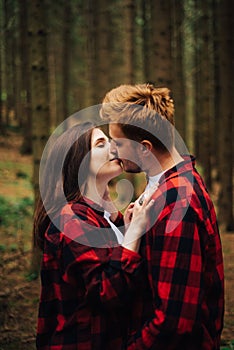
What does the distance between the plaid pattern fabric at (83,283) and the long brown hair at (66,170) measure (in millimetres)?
116

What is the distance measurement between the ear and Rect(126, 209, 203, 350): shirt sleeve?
38cm

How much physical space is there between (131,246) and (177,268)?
0.25m

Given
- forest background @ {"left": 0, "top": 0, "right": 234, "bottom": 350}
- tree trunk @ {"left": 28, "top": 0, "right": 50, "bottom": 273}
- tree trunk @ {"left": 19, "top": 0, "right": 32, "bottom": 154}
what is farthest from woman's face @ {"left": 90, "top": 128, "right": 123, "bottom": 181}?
tree trunk @ {"left": 19, "top": 0, "right": 32, "bottom": 154}

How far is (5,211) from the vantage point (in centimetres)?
1119

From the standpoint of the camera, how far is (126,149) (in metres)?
2.63

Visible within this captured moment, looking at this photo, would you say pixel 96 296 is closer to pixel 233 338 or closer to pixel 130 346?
pixel 130 346

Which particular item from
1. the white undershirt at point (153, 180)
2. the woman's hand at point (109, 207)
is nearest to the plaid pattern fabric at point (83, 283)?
the woman's hand at point (109, 207)

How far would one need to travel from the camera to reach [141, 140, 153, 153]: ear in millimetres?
2553

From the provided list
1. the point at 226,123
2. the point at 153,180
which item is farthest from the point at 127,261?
the point at 226,123

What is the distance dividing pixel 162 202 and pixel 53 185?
0.75m

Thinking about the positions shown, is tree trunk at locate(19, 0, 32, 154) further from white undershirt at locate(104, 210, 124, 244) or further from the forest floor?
white undershirt at locate(104, 210, 124, 244)

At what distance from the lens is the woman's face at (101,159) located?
2.88 metres

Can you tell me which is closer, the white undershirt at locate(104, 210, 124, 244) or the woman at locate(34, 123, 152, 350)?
the woman at locate(34, 123, 152, 350)

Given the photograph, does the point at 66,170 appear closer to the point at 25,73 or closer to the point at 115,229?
the point at 115,229
